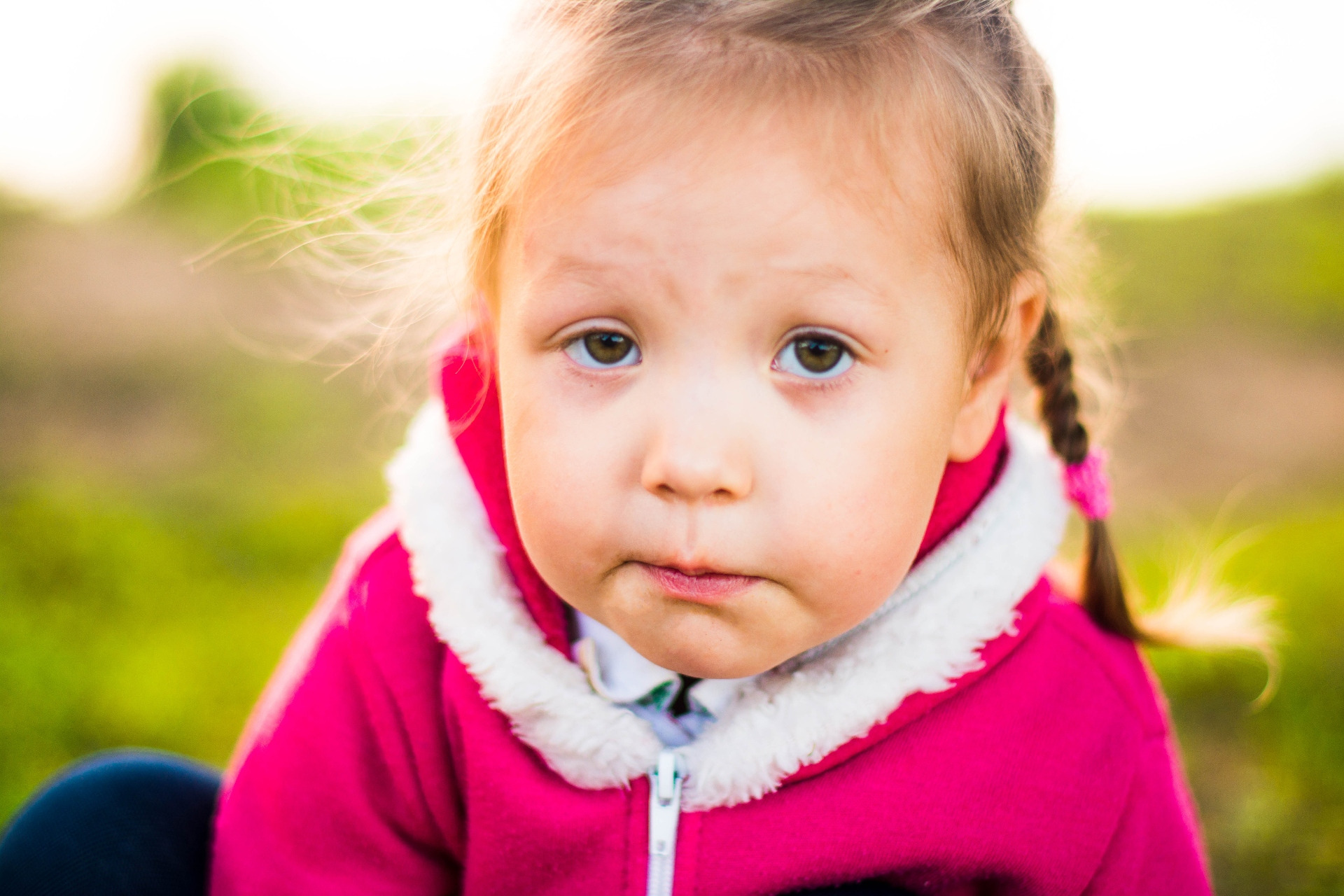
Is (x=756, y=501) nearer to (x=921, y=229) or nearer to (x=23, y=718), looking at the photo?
(x=921, y=229)

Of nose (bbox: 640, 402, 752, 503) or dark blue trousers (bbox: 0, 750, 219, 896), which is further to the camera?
dark blue trousers (bbox: 0, 750, 219, 896)

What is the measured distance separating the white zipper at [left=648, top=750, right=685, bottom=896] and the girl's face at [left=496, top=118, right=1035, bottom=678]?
19cm

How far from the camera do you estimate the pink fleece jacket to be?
1208mm

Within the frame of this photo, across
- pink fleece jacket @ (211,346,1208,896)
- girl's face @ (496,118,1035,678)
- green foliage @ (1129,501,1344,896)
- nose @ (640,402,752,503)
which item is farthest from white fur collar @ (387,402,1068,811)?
green foliage @ (1129,501,1344,896)

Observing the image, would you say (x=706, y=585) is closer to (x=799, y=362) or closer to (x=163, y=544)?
(x=799, y=362)

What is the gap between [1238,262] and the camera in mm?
4875

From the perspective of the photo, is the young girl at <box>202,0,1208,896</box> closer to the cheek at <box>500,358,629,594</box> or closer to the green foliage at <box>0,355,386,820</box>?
the cheek at <box>500,358,629,594</box>

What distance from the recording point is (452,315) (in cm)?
158

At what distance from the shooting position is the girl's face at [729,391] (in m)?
0.99

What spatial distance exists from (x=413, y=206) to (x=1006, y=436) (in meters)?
0.87

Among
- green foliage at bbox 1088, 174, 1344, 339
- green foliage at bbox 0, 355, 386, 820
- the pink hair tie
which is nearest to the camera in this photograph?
the pink hair tie

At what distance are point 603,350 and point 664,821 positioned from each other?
0.56 meters

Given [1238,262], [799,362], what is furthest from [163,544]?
[1238,262]

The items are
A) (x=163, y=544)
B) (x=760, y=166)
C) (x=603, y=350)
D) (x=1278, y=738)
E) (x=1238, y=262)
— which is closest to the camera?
(x=760, y=166)
